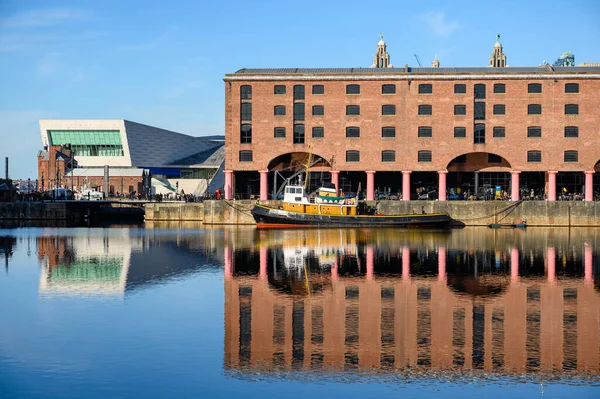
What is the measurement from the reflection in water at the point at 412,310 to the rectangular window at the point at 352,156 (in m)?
38.8

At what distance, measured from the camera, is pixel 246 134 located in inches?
4016

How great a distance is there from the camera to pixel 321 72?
103000 mm

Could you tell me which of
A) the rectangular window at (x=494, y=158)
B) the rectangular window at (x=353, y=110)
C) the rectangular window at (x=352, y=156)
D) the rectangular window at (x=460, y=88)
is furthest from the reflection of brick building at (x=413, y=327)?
the rectangular window at (x=494, y=158)

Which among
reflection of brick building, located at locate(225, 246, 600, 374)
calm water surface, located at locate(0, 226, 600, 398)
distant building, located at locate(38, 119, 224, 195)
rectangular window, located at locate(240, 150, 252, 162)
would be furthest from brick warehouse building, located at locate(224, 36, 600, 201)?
reflection of brick building, located at locate(225, 246, 600, 374)

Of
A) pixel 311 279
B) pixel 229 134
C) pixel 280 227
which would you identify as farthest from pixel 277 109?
pixel 311 279

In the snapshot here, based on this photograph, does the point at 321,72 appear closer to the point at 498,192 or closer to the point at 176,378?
the point at 498,192

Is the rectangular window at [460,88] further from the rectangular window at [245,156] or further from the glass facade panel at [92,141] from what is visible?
the glass facade panel at [92,141]

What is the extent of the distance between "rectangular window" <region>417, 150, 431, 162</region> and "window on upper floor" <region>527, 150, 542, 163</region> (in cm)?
1198

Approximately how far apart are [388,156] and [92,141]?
72961mm

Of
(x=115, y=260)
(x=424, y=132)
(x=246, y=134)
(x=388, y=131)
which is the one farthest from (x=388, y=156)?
(x=115, y=260)

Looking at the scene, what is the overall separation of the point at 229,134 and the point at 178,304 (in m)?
67.3

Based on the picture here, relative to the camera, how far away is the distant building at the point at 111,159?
151250 mm

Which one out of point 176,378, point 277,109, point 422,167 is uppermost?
point 277,109

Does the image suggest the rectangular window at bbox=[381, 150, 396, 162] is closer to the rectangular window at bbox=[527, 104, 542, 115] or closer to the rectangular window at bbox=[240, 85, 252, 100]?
the rectangular window at bbox=[527, 104, 542, 115]
